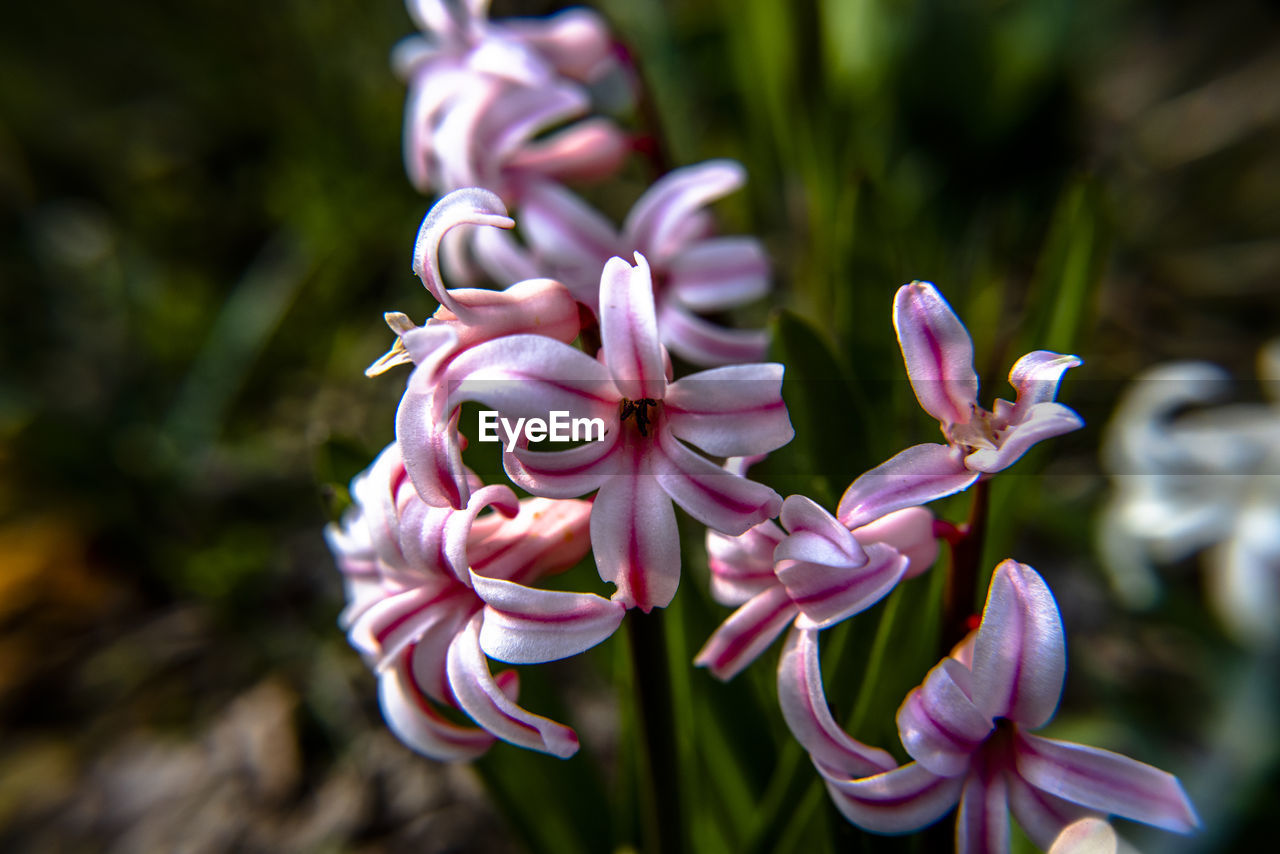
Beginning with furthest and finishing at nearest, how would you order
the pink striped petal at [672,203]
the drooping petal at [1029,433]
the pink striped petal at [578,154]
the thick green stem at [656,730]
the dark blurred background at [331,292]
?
the dark blurred background at [331,292] → the pink striped petal at [578,154] → the pink striped petal at [672,203] → the thick green stem at [656,730] → the drooping petal at [1029,433]

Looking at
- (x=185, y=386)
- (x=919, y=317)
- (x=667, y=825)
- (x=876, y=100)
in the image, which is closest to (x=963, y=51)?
(x=876, y=100)

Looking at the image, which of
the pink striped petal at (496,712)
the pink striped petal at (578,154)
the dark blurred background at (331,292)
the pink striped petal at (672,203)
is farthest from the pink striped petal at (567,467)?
the pink striped petal at (578,154)

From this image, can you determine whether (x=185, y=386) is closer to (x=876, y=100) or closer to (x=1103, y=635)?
(x=876, y=100)

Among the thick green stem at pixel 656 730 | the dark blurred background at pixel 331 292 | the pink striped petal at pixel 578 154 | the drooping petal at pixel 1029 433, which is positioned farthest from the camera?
the dark blurred background at pixel 331 292

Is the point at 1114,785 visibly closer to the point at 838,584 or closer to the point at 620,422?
the point at 838,584

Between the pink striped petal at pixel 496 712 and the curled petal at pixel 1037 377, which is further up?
the curled petal at pixel 1037 377

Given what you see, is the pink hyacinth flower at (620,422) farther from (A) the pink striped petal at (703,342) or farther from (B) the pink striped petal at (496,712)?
(A) the pink striped petal at (703,342)

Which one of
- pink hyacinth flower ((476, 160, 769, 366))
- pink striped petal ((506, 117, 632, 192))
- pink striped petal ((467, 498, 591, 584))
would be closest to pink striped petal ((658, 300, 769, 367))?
pink hyacinth flower ((476, 160, 769, 366))
